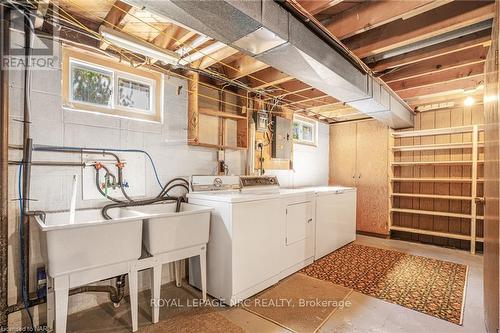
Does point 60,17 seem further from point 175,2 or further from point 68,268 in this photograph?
point 68,268

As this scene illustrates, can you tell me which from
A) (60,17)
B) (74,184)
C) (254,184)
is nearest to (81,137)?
(74,184)

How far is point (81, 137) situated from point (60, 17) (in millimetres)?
902

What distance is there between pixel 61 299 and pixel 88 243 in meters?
0.37

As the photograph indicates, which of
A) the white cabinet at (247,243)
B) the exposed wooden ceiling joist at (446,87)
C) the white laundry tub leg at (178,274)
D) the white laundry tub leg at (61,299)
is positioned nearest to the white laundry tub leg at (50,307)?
the white laundry tub leg at (61,299)

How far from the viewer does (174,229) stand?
2.02m

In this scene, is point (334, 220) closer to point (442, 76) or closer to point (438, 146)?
point (438, 146)

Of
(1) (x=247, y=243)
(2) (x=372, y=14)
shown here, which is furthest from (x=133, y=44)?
(1) (x=247, y=243)

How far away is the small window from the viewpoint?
4.54 meters

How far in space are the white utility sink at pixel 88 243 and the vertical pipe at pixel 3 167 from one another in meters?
0.19

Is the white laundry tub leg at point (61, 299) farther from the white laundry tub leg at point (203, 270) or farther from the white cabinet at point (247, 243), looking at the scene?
the white cabinet at point (247, 243)

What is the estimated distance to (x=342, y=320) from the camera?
6.66ft

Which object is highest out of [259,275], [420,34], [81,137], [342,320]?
[420,34]

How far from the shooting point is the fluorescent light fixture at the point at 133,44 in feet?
5.88

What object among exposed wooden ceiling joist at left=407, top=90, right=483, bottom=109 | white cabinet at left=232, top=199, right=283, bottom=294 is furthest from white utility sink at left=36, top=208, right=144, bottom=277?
exposed wooden ceiling joist at left=407, top=90, right=483, bottom=109
